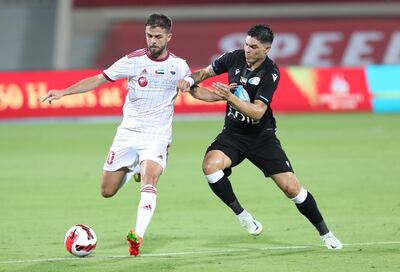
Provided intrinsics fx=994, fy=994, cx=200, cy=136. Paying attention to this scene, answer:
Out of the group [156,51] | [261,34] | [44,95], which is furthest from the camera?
[44,95]

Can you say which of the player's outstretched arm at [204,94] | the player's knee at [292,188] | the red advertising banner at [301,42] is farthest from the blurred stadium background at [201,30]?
the player's knee at [292,188]

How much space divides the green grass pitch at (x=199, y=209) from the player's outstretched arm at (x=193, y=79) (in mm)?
1545

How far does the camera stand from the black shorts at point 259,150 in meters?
9.66

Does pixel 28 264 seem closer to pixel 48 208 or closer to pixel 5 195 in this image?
pixel 48 208

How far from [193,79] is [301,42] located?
26.6m

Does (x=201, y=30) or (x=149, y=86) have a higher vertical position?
(x=149, y=86)

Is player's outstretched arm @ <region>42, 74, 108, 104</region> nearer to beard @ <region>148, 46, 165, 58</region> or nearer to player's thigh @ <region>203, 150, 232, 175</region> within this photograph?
beard @ <region>148, 46, 165, 58</region>

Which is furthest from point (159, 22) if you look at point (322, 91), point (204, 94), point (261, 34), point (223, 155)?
point (322, 91)

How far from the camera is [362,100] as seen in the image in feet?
82.9

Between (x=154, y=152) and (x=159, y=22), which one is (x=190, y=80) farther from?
(x=154, y=152)

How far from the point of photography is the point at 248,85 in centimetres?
960

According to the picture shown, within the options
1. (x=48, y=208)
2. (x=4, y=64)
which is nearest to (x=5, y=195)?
(x=48, y=208)

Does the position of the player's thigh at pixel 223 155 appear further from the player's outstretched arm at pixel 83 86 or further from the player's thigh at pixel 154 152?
the player's outstretched arm at pixel 83 86

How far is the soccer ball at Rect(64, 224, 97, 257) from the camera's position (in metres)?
8.95
